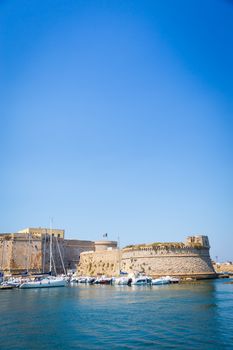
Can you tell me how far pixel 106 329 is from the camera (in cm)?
1162

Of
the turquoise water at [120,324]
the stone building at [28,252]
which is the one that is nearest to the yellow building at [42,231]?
the stone building at [28,252]

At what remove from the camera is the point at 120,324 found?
12398mm

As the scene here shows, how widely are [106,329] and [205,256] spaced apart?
25.6 meters

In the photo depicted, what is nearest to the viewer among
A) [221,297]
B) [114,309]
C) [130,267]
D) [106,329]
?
[106,329]

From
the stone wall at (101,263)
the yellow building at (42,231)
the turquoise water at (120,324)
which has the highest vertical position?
the yellow building at (42,231)

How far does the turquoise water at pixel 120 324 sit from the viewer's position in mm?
9914

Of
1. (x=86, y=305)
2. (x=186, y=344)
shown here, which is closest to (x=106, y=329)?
(x=186, y=344)

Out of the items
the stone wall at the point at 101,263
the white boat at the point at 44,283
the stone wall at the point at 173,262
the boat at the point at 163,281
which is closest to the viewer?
the white boat at the point at 44,283

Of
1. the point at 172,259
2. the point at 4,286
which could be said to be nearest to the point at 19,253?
the point at 4,286

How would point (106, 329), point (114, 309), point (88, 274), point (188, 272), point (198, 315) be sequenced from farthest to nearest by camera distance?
point (88, 274)
point (188, 272)
point (114, 309)
point (198, 315)
point (106, 329)

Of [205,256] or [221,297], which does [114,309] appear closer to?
[221,297]

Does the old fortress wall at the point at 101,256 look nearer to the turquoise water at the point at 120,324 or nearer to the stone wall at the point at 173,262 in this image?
the stone wall at the point at 173,262

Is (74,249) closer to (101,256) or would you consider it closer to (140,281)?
(101,256)

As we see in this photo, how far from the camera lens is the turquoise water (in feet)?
32.5
